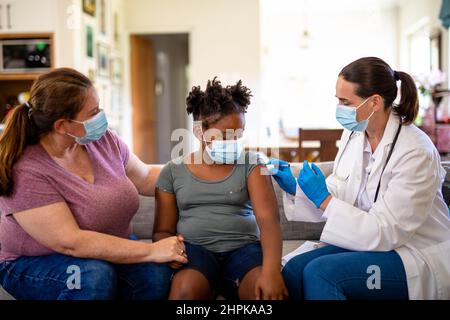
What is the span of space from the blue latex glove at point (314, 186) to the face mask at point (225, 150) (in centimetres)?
20

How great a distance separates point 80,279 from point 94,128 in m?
0.42

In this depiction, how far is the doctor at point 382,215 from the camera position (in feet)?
4.19

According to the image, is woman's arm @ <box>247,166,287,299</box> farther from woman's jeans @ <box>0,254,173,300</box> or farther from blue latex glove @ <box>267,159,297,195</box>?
woman's jeans @ <box>0,254,173,300</box>

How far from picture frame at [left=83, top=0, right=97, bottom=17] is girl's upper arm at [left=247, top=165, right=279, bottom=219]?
11.4ft

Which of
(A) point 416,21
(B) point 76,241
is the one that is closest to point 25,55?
(B) point 76,241

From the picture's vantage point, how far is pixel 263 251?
136 centimetres

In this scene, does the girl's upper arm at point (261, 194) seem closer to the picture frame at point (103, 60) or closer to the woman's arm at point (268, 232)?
the woman's arm at point (268, 232)

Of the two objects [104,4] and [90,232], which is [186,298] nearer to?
[90,232]

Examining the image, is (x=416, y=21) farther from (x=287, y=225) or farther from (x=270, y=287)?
(x=270, y=287)

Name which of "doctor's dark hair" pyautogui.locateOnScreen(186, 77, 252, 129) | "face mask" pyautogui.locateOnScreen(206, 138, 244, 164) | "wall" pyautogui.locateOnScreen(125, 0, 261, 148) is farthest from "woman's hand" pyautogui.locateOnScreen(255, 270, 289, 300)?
"wall" pyautogui.locateOnScreen(125, 0, 261, 148)

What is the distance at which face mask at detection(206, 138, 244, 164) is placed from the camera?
4.73 ft

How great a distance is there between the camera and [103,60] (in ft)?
16.4

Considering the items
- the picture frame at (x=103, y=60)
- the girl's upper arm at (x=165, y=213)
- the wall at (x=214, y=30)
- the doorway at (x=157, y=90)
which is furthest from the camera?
the doorway at (x=157, y=90)

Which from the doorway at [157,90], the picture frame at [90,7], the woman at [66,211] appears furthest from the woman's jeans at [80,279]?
the doorway at [157,90]
